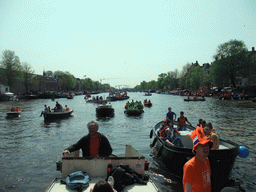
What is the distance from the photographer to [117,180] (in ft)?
15.7

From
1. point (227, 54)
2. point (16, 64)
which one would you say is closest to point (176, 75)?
point (227, 54)

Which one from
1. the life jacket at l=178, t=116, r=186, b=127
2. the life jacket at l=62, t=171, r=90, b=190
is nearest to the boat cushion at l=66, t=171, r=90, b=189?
the life jacket at l=62, t=171, r=90, b=190

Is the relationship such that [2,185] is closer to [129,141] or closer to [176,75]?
[129,141]

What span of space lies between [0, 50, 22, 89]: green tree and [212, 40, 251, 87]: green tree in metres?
73.1

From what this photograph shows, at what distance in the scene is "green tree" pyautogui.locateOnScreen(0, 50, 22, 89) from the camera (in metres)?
70.6

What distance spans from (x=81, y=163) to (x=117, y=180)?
3.76 ft

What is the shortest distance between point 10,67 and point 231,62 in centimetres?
7861

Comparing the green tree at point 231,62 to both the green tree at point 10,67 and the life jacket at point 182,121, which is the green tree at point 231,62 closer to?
the life jacket at point 182,121

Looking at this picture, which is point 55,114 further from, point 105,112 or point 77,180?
point 77,180

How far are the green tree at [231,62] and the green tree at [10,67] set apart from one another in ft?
240

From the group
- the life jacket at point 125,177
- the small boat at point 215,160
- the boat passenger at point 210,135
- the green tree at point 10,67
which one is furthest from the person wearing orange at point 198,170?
the green tree at point 10,67

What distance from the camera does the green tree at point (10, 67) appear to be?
7062 centimetres

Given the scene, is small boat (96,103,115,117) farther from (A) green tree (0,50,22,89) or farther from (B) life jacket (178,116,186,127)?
(A) green tree (0,50,22,89)

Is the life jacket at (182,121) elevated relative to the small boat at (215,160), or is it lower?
elevated
